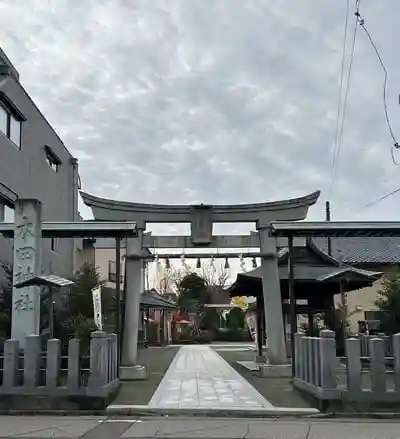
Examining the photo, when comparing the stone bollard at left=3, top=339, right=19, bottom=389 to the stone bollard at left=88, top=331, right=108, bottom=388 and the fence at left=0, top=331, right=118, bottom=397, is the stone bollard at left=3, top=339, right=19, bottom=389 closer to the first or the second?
the fence at left=0, top=331, right=118, bottom=397

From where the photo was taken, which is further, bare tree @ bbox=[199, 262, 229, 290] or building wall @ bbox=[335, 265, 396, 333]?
bare tree @ bbox=[199, 262, 229, 290]

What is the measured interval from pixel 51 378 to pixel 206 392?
Answer: 11.0 ft

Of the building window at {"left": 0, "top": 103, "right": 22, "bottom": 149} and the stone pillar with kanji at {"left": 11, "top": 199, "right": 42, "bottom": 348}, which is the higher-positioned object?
the building window at {"left": 0, "top": 103, "right": 22, "bottom": 149}

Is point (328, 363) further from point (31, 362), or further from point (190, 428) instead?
point (31, 362)

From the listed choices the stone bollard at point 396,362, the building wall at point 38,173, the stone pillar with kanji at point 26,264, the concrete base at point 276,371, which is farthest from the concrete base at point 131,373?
the stone bollard at point 396,362

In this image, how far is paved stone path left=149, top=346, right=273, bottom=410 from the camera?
33.7ft

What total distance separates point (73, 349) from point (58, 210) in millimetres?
15182

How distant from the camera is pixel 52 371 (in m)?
9.89

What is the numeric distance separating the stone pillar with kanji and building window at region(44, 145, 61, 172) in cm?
1059

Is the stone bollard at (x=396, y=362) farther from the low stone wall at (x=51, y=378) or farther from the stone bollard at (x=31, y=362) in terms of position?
the stone bollard at (x=31, y=362)

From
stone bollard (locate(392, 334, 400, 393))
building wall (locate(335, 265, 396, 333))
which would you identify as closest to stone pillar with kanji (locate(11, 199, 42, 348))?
stone bollard (locate(392, 334, 400, 393))

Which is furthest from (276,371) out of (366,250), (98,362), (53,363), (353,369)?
(366,250)

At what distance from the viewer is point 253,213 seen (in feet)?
50.8

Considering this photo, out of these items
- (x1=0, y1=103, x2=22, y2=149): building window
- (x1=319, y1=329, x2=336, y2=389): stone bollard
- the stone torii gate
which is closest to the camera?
(x1=319, y1=329, x2=336, y2=389): stone bollard
